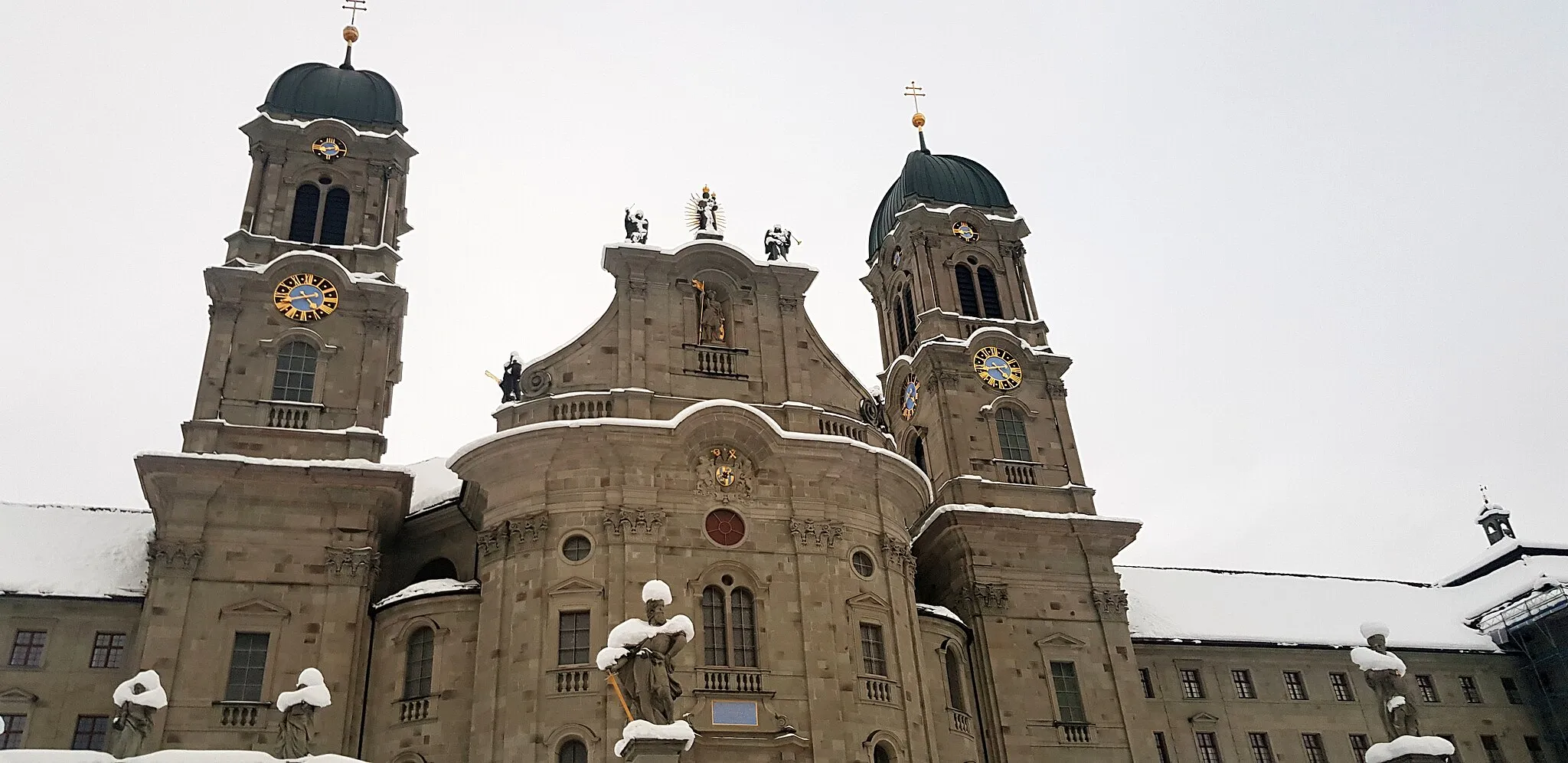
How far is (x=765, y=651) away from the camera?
3162 centimetres

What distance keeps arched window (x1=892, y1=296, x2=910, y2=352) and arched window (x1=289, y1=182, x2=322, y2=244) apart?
22.8 meters

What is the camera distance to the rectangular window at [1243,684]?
1811 inches

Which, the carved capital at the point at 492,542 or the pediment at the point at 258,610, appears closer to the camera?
the pediment at the point at 258,610

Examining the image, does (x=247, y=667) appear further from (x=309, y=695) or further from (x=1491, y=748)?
(x=1491, y=748)

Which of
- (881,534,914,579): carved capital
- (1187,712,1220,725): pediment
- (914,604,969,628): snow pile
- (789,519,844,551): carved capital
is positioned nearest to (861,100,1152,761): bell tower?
(914,604,969,628): snow pile

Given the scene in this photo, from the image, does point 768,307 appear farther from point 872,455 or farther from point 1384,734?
point 1384,734

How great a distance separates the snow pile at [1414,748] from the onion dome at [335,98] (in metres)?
36.5

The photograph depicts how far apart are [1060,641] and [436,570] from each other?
20080 millimetres

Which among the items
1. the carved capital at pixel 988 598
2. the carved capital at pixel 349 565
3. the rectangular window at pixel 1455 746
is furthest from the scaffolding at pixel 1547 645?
the carved capital at pixel 349 565

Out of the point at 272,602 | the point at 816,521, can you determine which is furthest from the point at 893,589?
the point at 272,602

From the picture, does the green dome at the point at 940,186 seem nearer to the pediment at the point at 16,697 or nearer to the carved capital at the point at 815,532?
the carved capital at the point at 815,532

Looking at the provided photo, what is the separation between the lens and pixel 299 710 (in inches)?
1028

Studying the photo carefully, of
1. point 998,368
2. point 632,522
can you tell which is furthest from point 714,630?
point 998,368

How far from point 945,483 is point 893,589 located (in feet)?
26.2
